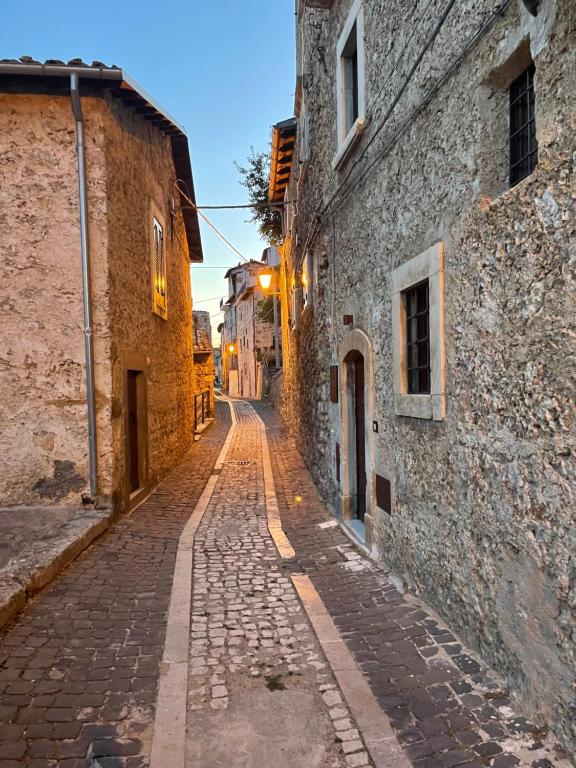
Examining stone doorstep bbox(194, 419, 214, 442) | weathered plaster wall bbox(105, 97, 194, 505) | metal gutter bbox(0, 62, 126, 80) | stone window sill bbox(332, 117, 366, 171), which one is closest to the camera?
stone window sill bbox(332, 117, 366, 171)

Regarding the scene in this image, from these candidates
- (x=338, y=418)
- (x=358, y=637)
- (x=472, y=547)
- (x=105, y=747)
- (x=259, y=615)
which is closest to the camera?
(x=105, y=747)

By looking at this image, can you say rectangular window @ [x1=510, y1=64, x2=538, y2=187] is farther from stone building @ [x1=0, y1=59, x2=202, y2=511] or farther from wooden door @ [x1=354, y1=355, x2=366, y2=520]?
stone building @ [x1=0, y1=59, x2=202, y2=511]

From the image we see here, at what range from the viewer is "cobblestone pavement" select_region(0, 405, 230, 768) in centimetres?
270

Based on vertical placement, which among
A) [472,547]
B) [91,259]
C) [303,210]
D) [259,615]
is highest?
[303,210]

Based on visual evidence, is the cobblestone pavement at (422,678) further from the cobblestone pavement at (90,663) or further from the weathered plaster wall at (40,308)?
the weathered plaster wall at (40,308)

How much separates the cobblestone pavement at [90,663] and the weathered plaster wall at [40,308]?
151cm

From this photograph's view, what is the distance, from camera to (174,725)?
285cm

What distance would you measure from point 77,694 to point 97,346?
179 inches

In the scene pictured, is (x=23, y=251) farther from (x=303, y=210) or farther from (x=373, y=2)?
(x=303, y=210)

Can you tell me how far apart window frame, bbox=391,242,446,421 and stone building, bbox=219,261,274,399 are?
20.1 m

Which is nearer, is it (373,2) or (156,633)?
(156,633)

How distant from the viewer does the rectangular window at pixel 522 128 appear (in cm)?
295

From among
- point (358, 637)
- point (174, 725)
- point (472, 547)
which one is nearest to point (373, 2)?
point (472, 547)

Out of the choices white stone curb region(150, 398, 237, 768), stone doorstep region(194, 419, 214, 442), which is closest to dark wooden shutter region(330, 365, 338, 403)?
white stone curb region(150, 398, 237, 768)
